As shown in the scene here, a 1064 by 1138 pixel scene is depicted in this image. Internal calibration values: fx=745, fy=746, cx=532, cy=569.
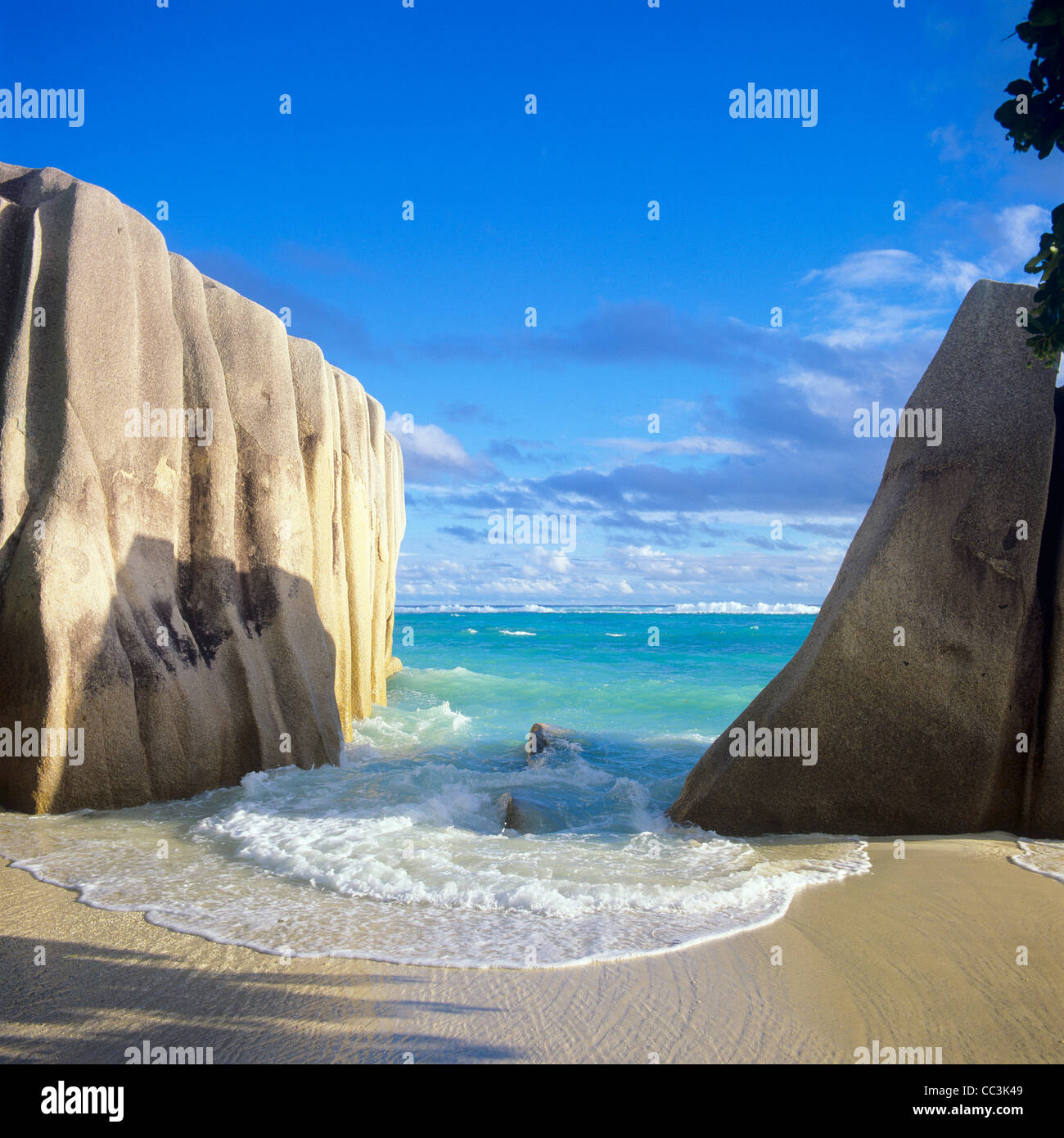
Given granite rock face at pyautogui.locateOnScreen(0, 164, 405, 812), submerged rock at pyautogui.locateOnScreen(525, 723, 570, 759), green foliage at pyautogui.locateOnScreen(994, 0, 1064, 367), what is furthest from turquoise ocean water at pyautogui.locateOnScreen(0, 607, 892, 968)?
green foliage at pyautogui.locateOnScreen(994, 0, 1064, 367)

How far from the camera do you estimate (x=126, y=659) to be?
6.14 metres

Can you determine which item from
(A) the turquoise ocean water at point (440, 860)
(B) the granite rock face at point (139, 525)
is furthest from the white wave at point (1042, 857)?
(B) the granite rock face at point (139, 525)

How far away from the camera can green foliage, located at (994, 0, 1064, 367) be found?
4.01 metres

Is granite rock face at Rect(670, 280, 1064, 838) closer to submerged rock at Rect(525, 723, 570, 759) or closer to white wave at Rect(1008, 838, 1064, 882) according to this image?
white wave at Rect(1008, 838, 1064, 882)

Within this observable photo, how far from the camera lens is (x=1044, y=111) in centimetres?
419

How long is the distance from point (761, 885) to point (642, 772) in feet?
14.1

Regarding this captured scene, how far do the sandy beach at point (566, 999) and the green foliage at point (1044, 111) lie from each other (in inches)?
140

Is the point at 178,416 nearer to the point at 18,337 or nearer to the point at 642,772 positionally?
the point at 18,337

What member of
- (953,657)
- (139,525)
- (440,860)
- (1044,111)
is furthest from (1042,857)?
(139,525)

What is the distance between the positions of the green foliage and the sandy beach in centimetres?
356

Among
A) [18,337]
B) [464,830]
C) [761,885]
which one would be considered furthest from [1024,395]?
[18,337]

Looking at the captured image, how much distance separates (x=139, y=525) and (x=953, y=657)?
681 centimetres

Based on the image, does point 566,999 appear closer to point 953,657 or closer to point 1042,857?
point 1042,857

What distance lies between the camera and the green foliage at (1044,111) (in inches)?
158
